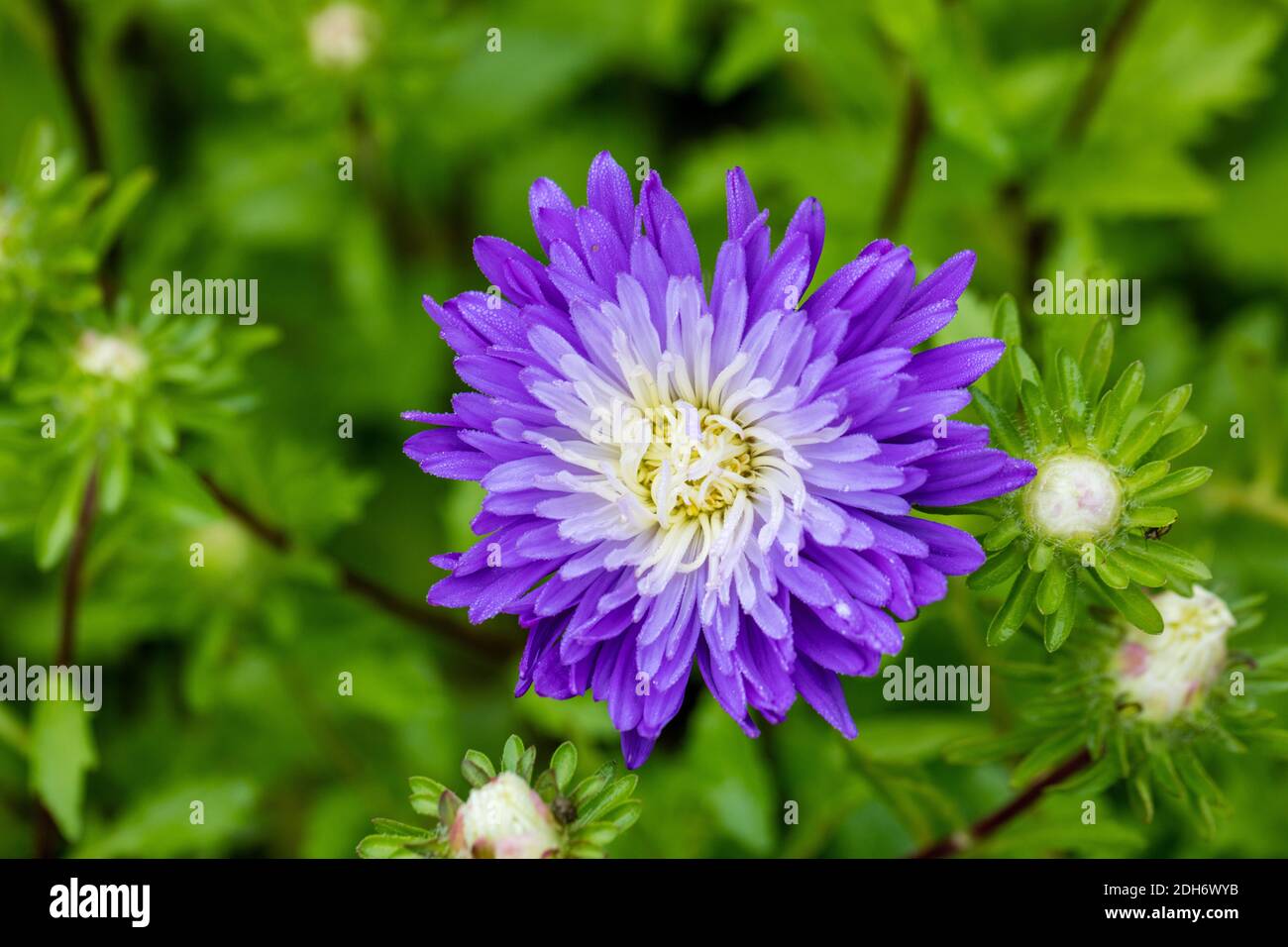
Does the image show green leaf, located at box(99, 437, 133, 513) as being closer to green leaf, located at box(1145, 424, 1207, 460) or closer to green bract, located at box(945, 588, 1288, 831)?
green bract, located at box(945, 588, 1288, 831)

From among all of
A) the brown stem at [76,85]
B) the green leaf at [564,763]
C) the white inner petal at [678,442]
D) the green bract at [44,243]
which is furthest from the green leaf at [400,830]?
the brown stem at [76,85]

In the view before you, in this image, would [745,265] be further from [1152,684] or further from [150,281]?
[150,281]

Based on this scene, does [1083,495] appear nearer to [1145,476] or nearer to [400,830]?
[1145,476]

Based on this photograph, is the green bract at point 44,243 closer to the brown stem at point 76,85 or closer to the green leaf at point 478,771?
the brown stem at point 76,85

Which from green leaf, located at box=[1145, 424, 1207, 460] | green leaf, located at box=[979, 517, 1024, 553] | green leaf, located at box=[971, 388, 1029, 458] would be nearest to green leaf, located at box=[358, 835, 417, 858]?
green leaf, located at box=[979, 517, 1024, 553]

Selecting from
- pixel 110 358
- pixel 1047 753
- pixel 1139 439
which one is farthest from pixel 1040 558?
pixel 110 358

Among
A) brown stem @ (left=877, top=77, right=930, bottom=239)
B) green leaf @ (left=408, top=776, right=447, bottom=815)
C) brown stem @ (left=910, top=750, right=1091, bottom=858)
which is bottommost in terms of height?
brown stem @ (left=910, top=750, right=1091, bottom=858)
